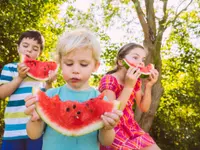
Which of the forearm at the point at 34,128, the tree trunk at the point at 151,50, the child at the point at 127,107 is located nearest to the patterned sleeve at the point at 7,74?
the child at the point at 127,107

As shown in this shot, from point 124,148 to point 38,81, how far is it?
3.96ft

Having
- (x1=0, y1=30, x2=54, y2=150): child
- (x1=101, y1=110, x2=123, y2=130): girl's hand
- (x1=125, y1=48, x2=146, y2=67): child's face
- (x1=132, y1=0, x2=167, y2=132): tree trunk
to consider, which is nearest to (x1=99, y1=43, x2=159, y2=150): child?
(x1=125, y1=48, x2=146, y2=67): child's face

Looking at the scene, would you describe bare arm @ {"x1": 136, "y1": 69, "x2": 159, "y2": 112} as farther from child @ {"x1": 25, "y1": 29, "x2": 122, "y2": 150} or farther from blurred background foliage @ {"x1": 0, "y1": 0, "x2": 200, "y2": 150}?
blurred background foliage @ {"x1": 0, "y1": 0, "x2": 200, "y2": 150}

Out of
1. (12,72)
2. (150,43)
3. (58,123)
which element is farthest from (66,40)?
(150,43)

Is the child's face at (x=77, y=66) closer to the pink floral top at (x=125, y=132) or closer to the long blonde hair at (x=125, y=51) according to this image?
the pink floral top at (x=125, y=132)

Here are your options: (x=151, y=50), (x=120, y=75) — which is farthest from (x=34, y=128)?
(x=151, y=50)

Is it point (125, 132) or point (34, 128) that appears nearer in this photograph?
point (34, 128)

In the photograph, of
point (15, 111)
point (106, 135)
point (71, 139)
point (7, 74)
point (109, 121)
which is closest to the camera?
point (109, 121)

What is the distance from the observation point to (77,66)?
8.32 ft

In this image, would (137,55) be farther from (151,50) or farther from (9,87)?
(151,50)

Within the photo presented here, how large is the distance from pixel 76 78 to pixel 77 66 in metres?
0.09

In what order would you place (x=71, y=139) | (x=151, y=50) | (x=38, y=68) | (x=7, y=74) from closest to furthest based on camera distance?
(x=71, y=139) → (x=7, y=74) → (x=38, y=68) → (x=151, y=50)

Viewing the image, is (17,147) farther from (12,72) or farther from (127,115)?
(127,115)

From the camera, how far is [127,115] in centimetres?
404
